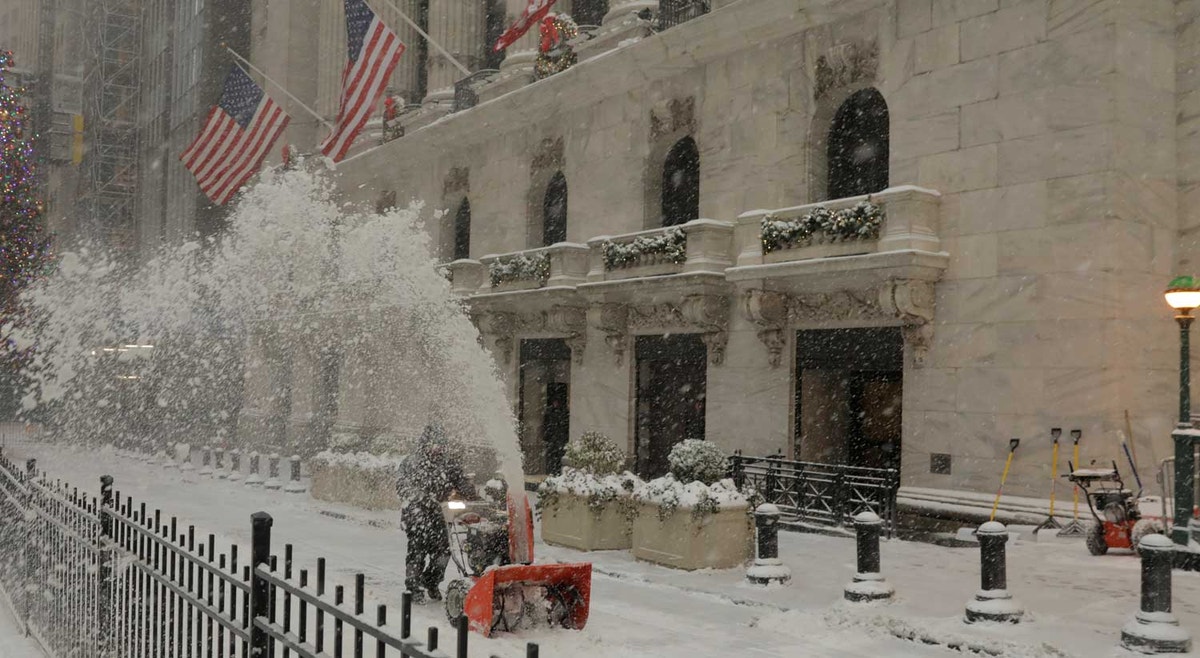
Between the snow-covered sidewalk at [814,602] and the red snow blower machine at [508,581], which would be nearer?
the red snow blower machine at [508,581]

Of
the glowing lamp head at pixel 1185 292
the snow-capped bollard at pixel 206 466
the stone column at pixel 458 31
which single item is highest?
the stone column at pixel 458 31

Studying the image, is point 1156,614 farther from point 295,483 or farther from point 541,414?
point 541,414

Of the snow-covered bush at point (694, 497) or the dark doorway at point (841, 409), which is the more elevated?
the dark doorway at point (841, 409)

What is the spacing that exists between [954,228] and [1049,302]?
2.08 m

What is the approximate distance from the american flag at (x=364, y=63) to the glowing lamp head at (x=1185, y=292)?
1717 centimetres

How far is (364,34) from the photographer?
80.1ft

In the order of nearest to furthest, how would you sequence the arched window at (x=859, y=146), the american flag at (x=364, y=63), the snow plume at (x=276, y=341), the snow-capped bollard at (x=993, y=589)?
the snow-capped bollard at (x=993, y=589)
the arched window at (x=859, y=146)
the american flag at (x=364, y=63)
the snow plume at (x=276, y=341)

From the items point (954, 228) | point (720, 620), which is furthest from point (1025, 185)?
point (720, 620)

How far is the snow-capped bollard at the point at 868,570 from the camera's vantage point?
10.2 meters

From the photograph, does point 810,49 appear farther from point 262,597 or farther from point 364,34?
point 262,597

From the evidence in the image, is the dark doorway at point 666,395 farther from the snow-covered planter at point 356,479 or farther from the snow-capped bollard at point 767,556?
the snow-capped bollard at point 767,556

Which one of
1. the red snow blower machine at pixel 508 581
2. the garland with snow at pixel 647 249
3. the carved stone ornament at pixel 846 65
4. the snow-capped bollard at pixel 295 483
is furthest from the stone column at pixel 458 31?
the red snow blower machine at pixel 508 581

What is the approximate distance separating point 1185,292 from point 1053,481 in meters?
3.96

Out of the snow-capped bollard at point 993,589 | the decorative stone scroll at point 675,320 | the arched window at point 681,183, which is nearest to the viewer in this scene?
the snow-capped bollard at point 993,589
